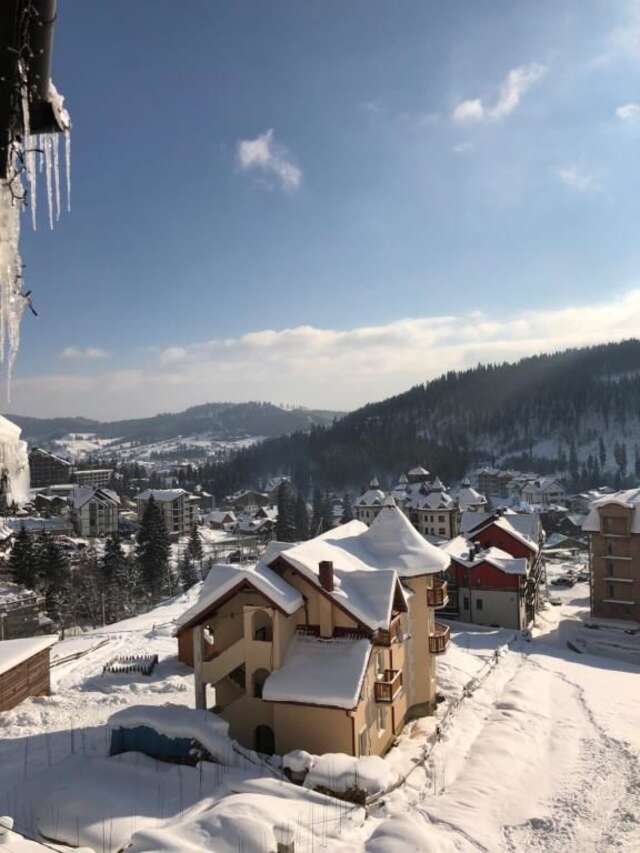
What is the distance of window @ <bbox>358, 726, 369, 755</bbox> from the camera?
1511 cm

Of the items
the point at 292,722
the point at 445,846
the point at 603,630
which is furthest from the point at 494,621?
Result: the point at 445,846

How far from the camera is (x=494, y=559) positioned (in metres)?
40.2

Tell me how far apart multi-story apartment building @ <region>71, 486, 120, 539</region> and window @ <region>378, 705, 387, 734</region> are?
282 feet

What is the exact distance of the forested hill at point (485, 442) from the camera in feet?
518

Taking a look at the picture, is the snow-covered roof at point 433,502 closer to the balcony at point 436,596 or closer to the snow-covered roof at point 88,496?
the snow-covered roof at point 88,496

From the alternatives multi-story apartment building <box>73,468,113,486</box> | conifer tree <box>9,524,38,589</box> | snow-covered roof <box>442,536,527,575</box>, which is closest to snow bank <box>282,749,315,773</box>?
snow-covered roof <box>442,536,527,575</box>

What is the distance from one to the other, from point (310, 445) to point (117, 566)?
456 ft

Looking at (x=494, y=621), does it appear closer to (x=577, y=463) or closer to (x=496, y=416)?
(x=577, y=463)

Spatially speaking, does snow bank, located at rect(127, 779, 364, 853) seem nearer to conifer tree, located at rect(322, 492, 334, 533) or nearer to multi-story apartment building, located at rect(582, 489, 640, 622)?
multi-story apartment building, located at rect(582, 489, 640, 622)

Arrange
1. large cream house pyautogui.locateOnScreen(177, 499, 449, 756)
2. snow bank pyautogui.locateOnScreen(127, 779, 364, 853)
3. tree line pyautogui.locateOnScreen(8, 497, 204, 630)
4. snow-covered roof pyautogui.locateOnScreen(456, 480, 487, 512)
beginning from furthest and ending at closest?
snow-covered roof pyautogui.locateOnScreen(456, 480, 487, 512) → tree line pyautogui.locateOnScreen(8, 497, 204, 630) → large cream house pyautogui.locateOnScreen(177, 499, 449, 756) → snow bank pyautogui.locateOnScreen(127, 779, 364, 853)

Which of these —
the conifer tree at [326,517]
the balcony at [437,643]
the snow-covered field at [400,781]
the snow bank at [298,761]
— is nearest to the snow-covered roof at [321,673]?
the snow bank at [298,761]

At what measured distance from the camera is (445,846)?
10.7 meters

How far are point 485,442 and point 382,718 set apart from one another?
563 ft

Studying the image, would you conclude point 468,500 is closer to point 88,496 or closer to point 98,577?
point 98,577
